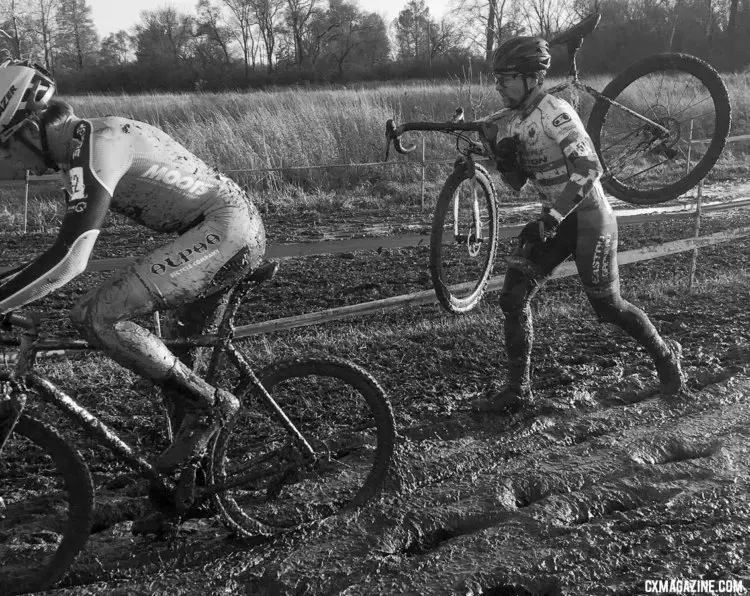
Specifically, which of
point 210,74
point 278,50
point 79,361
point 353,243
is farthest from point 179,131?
point 278,50

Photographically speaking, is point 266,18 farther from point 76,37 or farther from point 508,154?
point 508,154

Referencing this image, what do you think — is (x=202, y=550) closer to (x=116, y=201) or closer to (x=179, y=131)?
(x=116, y=201)

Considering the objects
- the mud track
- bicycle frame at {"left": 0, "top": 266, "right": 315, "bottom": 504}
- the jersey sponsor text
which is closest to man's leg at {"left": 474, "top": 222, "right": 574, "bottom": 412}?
the mud track

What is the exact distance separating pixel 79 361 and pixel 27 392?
3.35 meters

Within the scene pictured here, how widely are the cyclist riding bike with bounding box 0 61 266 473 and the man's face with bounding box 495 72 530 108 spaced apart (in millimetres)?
2002

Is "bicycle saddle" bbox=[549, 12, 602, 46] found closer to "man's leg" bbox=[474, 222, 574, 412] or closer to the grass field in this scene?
"man's leg" bbox=[474, 222, 574, 412]

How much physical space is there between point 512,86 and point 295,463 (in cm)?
274

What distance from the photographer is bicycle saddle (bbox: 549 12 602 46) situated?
502 centimetres

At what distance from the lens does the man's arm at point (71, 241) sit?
108 inches

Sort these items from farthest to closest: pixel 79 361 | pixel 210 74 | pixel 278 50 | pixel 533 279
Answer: pixel 278 50 < pixel 210 74 < pixel 79 361 < pixel 533 279

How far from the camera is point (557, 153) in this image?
14.9 ft

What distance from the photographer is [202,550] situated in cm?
344

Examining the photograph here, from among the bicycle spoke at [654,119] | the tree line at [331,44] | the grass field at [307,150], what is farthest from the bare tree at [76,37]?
the bicycle spoke at [654,119]

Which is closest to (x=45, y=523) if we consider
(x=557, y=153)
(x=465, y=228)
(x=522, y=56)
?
(x=557, y=153)
